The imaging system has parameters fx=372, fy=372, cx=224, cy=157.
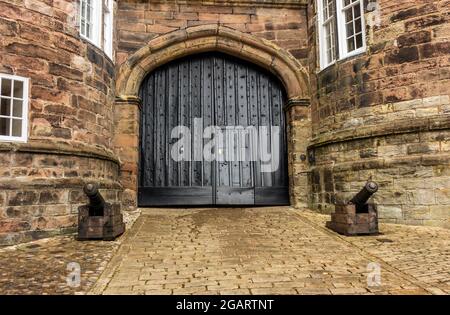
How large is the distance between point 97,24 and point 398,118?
5.89 metres

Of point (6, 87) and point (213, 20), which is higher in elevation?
point (213, 20)

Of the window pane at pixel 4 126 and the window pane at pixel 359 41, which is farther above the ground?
the window pane at pixel 359 41

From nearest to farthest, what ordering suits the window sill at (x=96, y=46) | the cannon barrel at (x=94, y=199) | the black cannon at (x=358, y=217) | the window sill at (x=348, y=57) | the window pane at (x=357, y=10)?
1. the cannon barrel at (x=94, y=199)
2. the black cannon at (x=358, y=217)
3. the window sill at (x=96, y=46)
4. the window sill at (x=348, y=57)
5. the window pane at (x=357, y=10)

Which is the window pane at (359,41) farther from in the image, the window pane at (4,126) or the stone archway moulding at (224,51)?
the window pane at (4,126)

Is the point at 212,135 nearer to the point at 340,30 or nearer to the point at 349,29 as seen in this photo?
the point at 340,30

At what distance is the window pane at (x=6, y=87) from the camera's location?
5.56 metres

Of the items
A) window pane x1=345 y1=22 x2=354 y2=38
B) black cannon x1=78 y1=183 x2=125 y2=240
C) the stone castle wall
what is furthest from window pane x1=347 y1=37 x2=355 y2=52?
black cannon x1=78 y1=183 x2=125 y2=240

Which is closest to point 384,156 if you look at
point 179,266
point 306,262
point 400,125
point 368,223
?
point 400,125

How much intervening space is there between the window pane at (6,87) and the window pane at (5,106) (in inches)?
3.5

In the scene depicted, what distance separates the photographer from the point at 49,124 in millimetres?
5953

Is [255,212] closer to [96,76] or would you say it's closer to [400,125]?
[400,125]

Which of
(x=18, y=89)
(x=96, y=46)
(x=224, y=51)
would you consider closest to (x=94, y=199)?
(x=18, y=89)

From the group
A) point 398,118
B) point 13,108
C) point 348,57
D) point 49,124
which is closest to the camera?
point 13,108

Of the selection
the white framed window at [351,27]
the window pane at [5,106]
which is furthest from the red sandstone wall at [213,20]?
the window pane at [5,106]
